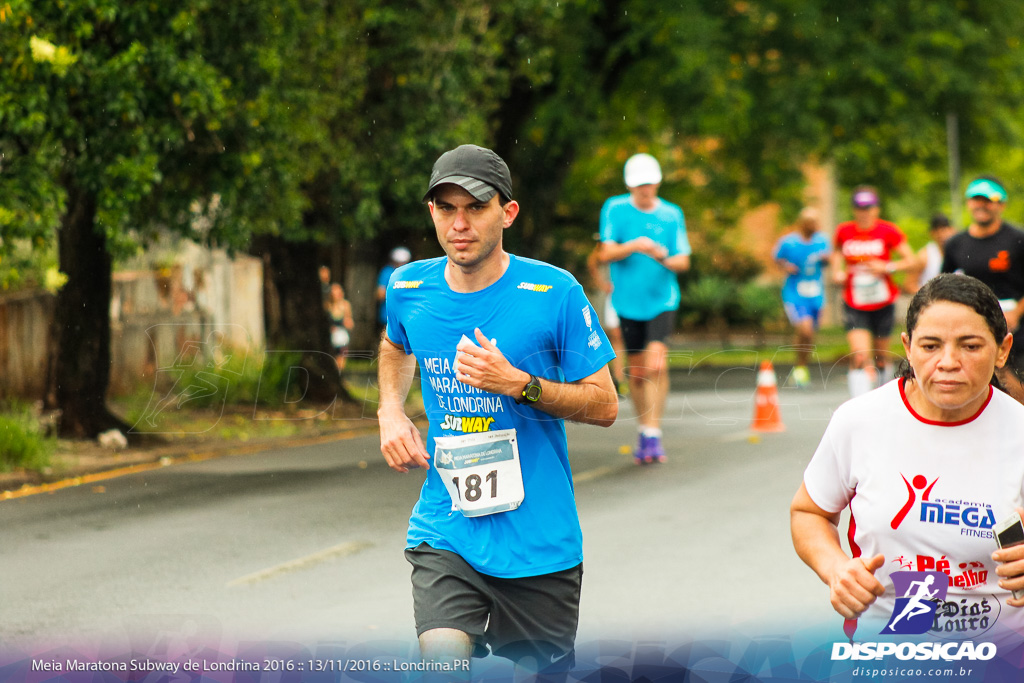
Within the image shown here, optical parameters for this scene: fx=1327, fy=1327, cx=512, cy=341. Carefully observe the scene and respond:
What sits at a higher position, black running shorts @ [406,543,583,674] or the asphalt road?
black running shorts @ [406,543,583,674]

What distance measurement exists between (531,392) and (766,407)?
943cm

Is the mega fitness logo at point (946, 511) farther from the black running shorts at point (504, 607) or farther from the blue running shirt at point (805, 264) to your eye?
the blue running shirt at point (805, 264)

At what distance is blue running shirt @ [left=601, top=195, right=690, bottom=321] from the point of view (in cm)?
967

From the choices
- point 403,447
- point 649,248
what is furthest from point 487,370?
point 649,248

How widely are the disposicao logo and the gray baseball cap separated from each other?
147 cm

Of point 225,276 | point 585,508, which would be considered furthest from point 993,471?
point 225,276

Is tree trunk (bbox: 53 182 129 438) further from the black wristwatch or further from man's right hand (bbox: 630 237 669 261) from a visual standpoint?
the black wristwatch

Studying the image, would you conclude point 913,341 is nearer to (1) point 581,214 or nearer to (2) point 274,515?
(2) point 274,515

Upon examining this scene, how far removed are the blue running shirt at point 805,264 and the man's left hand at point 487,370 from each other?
45.0ft

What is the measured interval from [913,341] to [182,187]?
10.1m

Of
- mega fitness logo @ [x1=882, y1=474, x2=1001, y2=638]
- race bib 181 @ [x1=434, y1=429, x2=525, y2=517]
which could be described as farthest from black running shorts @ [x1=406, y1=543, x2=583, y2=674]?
mega fitness logo @ [x1=882, y1=474, x2=1001, y2=638]

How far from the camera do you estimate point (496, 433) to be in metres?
3.67

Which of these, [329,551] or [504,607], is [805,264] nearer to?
[329,551]

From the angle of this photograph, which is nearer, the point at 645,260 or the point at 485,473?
the point at 485,473
